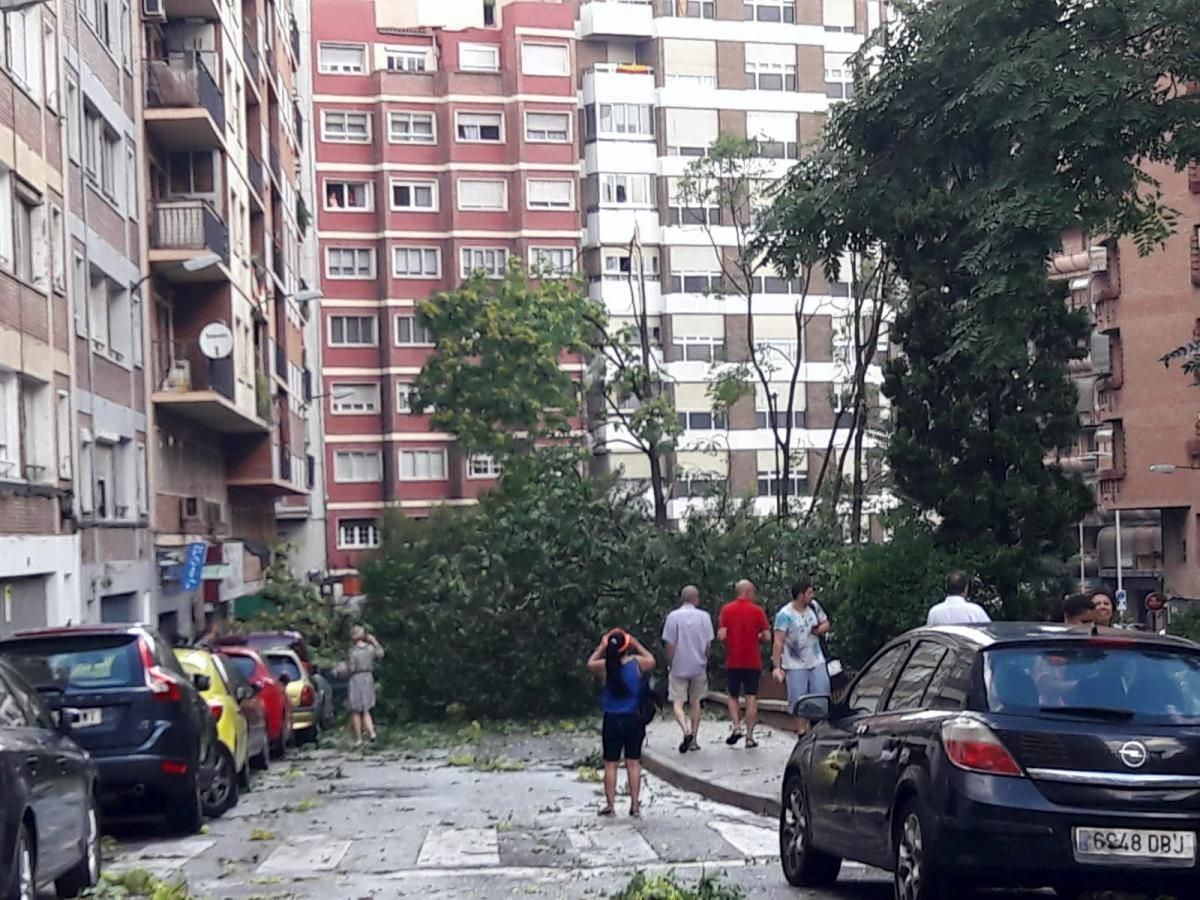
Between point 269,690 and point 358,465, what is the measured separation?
51109 millimetres

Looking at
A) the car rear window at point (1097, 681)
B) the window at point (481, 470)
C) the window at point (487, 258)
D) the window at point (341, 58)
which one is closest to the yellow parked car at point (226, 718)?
the car rear window at point (1097, 681)

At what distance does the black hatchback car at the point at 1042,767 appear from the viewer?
9.50m

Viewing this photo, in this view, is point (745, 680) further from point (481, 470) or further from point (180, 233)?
point (481, 470)

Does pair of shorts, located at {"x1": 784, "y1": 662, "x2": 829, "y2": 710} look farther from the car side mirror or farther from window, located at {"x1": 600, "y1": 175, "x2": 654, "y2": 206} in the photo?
window, located at {"x1": 600, "y1": 175, "x2": 654, "y2": 206}

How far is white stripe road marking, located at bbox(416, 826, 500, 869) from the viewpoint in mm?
14195

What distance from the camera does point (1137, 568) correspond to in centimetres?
6856

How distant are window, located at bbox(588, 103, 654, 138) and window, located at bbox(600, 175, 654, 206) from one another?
1535 millimetres

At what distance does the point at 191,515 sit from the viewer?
1694 inches

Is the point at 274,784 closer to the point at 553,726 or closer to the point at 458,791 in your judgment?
the point at 458,791

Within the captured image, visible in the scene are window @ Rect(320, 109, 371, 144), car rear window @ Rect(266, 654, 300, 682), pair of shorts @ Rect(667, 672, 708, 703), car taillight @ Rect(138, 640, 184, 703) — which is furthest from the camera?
window @ Rect(320, 109, 371, 144)

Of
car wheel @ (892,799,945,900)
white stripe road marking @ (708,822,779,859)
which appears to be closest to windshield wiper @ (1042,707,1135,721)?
car wheel @ (892,799,945,900)

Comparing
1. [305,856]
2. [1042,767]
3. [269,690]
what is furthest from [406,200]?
[1042,767]

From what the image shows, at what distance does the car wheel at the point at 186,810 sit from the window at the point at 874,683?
22.7 feet

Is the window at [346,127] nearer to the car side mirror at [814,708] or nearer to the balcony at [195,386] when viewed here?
the balcony at [195,386]
